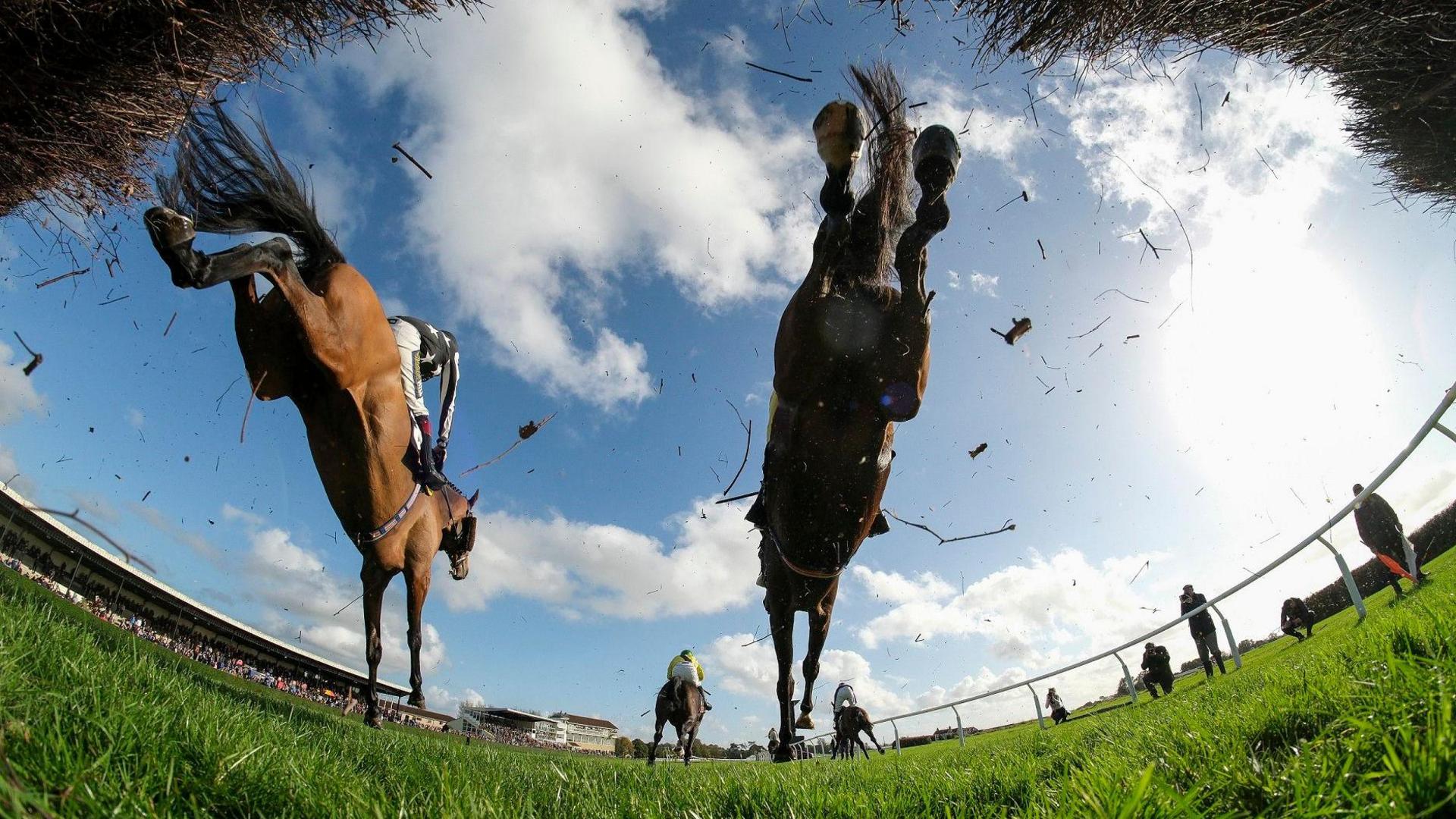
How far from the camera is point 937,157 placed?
289 centimetres

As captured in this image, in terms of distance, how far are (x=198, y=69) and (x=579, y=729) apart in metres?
77.8

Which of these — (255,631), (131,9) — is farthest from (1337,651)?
(255,631)

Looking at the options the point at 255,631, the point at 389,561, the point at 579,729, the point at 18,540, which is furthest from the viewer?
the point at 579,729

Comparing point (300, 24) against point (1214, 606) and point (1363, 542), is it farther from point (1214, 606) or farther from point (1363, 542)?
point (1363, 542)

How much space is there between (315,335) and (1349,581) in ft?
35.9

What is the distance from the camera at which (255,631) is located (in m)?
25.4

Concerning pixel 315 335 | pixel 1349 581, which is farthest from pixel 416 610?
pixel 1349 581

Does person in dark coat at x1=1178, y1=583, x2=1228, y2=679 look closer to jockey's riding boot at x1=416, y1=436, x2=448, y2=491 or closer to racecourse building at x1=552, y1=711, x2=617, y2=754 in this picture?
jockey's riding boot at x1=416, y1=436, x2=448, y2=491

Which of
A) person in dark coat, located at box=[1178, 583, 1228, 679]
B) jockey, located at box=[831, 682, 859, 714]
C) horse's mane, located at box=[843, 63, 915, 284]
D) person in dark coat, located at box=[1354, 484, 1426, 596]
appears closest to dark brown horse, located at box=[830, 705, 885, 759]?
jockey, located at box=[831, 682, 859, 714]

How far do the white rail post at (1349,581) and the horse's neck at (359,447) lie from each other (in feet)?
32.8

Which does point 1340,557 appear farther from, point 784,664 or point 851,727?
point 851,727

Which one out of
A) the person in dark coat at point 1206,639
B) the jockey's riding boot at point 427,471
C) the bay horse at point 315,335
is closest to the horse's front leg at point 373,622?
the bay horse at point 315,335

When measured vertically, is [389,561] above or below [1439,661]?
above

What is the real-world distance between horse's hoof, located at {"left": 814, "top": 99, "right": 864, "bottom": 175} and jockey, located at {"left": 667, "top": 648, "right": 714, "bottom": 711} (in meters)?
10.7
